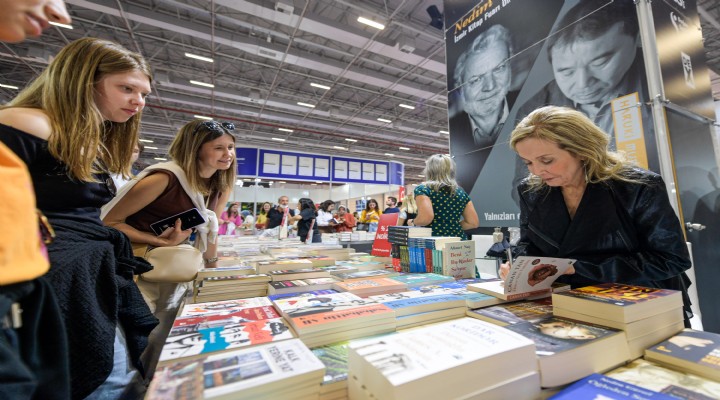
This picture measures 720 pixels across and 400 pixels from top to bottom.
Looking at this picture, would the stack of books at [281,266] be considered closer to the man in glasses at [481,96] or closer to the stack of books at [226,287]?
the stack of books at [226,287]

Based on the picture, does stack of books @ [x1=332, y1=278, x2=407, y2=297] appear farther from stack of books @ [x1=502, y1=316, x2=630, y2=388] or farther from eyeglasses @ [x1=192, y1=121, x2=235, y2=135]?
eyeglasses @ [x1=192, y1=121, x2=235, y2=135]

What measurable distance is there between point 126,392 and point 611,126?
2998 millimetres

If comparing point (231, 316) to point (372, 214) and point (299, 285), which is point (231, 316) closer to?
point (299, 285)

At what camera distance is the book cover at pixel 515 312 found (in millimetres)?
763

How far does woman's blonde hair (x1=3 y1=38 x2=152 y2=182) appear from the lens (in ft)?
2.38

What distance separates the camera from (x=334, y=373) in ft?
1.80

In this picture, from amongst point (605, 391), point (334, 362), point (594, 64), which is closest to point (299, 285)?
point (334, 362)

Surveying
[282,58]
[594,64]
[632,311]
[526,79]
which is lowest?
[632,311]

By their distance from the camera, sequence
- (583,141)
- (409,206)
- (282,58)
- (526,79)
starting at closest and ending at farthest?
(583,141), (526,79), (409,206), (282,58)

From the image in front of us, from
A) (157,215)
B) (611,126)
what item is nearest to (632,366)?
(157,215)

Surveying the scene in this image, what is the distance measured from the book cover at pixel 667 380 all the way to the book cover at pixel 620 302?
0.09 metres

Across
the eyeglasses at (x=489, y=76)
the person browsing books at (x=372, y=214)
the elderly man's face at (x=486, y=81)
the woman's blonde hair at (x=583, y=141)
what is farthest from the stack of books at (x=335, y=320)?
the person browsing books at (x=372, y=214)

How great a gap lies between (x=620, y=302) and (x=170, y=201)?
1575 millimetres

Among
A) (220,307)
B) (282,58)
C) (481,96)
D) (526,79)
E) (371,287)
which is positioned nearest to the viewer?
(220,307)
